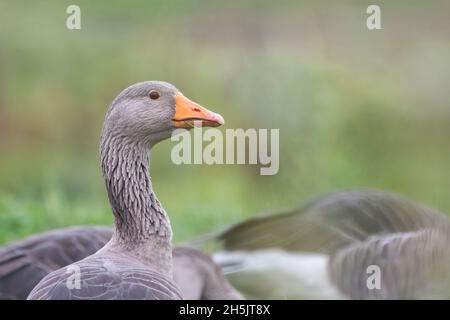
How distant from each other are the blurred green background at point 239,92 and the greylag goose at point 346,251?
1.44 feet

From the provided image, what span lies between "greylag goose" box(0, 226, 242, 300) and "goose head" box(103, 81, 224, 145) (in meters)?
0.82

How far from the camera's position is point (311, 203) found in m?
5.52

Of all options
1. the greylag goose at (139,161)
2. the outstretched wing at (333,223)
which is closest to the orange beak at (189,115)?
the greylag goose at (139,161)

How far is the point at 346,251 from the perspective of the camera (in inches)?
202

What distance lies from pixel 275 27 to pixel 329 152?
3.08ft

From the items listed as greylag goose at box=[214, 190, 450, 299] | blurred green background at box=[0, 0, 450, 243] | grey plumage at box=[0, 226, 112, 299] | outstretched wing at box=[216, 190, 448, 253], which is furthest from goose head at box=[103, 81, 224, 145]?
blurred green background at box=[0, 0, 450, 243]

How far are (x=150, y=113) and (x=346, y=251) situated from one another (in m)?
1.91

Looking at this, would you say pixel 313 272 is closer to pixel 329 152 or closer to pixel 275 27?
pixel 329 152

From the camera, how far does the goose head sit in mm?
3652

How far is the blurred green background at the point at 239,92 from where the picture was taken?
5.93 meters

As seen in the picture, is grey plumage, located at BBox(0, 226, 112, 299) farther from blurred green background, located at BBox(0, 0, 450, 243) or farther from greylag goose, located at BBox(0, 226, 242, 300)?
blurred green background, located at BBox(0, 0, 450, 243)

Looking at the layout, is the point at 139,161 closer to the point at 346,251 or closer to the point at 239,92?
the point at 346,251

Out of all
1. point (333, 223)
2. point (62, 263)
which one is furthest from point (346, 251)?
point (62, 263)
